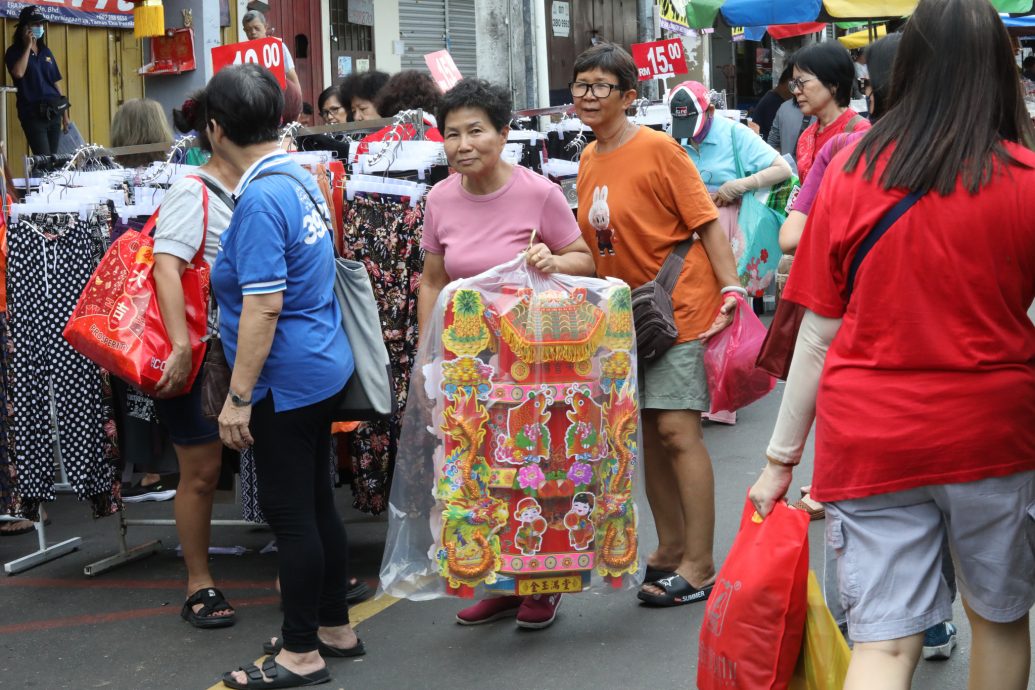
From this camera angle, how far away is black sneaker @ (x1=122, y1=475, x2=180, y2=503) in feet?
21.7

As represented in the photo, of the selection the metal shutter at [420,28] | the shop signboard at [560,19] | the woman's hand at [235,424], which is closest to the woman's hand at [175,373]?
the woman's hand at [235,424]

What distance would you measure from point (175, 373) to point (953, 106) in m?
2.81

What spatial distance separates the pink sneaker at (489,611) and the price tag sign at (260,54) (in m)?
3.25

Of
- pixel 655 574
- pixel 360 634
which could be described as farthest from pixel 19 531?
pixel 655 574

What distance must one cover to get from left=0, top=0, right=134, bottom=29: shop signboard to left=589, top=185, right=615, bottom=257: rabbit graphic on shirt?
25.8 ft

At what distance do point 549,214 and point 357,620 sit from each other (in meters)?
1.63

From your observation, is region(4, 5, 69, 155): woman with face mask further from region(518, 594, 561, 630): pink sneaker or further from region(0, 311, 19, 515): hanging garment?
region(518, 594, 561, 630): pink sneaker

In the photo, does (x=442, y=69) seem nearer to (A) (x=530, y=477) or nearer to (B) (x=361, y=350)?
(B) (x=361, y=350)

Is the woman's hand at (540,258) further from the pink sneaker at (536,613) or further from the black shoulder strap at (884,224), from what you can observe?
the black shoulder strap at (884,224)

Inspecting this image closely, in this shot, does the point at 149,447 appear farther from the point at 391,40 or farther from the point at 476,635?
the point at 391,40

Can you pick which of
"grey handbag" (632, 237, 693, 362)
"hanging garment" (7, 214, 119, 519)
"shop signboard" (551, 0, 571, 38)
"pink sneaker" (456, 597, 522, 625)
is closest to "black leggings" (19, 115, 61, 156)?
"hanging garment" (7, 214, 119, 519)

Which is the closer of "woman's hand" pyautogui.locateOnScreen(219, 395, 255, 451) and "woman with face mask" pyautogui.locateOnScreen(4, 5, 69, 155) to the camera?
"woman's hand" pyautogui.locateOnScreen(219, 395, 255, 451)

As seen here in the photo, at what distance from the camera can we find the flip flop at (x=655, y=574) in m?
4.84

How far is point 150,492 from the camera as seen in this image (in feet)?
21.9
